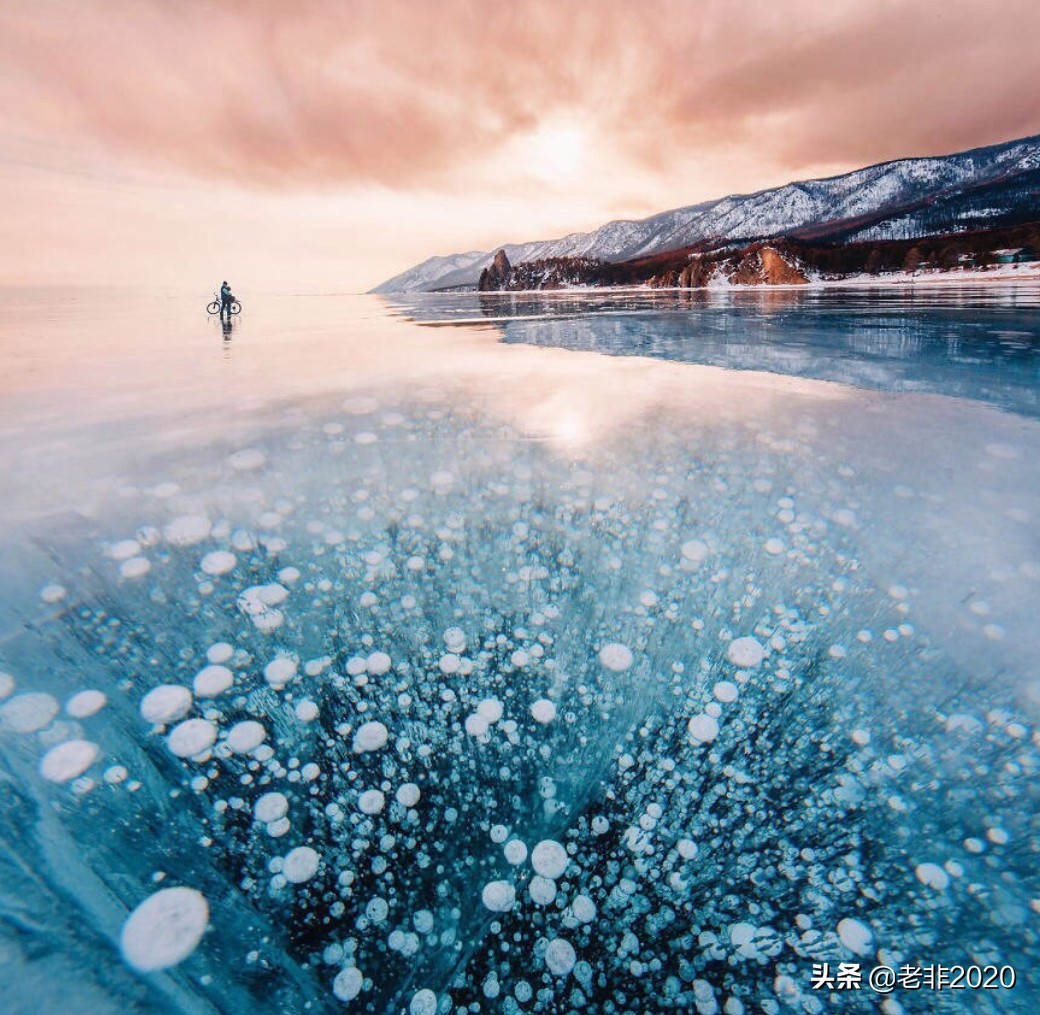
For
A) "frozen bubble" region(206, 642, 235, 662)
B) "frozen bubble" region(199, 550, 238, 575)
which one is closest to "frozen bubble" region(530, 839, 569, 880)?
→ "frozen bubble" region(206, 642, 235, 662)

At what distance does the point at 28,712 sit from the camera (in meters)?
2.12

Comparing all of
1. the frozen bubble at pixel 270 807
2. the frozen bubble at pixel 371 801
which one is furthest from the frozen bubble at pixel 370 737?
the frozen bubble at pixel 270 807

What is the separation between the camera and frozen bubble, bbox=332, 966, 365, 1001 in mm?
1350

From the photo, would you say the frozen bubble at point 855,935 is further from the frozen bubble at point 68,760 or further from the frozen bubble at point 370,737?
the frozen bubble at point 68,760

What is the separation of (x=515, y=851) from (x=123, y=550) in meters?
3.13

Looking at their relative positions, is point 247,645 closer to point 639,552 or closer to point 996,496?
point 639,552

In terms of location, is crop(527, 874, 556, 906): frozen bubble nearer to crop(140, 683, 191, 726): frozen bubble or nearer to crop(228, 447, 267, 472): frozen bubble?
crop(140, 683, 191, 726): frozen bubble

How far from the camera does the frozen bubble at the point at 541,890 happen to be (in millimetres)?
1554

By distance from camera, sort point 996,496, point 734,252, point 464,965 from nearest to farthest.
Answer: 1. point 464,965
2. point 996,496
3. point 734,252

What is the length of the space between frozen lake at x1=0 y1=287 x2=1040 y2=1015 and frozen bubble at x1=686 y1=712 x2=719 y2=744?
0.06ft

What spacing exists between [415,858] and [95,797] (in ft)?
3.91

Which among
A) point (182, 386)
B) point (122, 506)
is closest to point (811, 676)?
point (122, 506)

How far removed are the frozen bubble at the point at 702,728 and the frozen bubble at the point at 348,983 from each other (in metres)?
1.34

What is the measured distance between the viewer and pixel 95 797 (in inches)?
71.2
